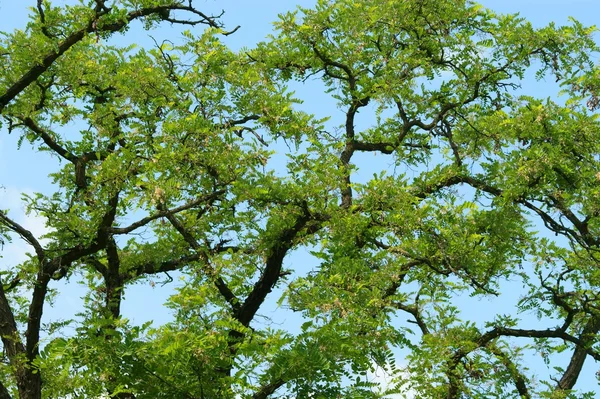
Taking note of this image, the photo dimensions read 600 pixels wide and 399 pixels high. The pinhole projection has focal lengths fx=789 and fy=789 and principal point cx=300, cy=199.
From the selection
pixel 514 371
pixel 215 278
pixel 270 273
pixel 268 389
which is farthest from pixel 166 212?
pixel 514 371

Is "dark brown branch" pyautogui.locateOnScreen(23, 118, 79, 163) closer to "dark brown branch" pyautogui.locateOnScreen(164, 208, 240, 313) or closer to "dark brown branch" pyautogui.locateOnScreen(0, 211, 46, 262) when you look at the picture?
"dark brown branch" pyautogui.locateOnScreen(0, 211, 46, 262)

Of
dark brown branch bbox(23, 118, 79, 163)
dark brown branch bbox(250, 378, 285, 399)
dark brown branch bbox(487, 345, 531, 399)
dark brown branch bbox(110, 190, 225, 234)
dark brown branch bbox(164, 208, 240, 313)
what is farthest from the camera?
dark brown branch bbox(23, 118, 79, 163)

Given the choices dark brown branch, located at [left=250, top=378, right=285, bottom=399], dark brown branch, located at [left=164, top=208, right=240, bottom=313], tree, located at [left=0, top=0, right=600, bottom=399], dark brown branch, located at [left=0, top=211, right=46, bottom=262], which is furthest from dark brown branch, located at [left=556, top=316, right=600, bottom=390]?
dark brown branch, located at [left=0, top=211, right=46, bottom=262]

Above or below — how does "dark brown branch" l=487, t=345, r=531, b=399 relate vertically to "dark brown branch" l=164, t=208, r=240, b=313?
below

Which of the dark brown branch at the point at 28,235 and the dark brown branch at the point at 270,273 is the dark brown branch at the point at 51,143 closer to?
the dark brown branch at the point at 28,235

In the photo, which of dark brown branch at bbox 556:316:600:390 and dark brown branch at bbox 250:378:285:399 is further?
dark brown branch at bbox 556:316:600:390

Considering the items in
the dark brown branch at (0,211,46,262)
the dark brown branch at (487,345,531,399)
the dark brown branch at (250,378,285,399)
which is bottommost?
the dark brown branch at (250,378,285,399)

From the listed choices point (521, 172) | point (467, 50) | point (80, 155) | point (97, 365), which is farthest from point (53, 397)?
point (467, 50)

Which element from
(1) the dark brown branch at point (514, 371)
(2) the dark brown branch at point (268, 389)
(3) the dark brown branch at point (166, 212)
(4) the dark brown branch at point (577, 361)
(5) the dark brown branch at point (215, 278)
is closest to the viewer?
(2) the dark brown branch at point (268, 389)

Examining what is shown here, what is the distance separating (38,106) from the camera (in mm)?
15609

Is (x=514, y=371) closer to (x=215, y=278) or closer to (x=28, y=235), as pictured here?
(x=215, y=278)

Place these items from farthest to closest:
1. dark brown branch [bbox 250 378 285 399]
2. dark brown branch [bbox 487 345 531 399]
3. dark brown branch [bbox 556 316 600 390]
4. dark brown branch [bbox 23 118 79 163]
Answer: dark brown branch [bbox 23 118 79 163] → dark brown branch [bbox 556 316 600 390] → dark brown branch [bbox 487 345 531 399] → dark brown branch [bbox 250 378 285 399]

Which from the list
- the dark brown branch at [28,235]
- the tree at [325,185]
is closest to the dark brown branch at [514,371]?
the tree at [325,185]

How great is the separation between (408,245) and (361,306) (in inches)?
59.8
